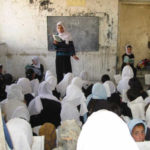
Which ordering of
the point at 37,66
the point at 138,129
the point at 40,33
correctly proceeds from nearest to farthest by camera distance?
1. the point at 138,129
2. the point at 37,66
3. the point at 40,33

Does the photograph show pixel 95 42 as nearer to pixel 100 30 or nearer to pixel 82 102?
pixel 100 30

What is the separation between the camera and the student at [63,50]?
5699 mm

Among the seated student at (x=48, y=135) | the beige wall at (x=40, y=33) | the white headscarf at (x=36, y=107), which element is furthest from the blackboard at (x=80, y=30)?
the seated student at (x=48, y=135)

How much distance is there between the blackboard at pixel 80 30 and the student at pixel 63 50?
0.47 m

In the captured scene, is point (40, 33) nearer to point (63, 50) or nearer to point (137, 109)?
point (63, 50)

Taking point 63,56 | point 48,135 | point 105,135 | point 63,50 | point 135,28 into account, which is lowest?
point 48,135

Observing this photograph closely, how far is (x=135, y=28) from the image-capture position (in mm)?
7262

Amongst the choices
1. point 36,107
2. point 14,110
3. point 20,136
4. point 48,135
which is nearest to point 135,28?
point 36,107

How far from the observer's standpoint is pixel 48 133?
2.31 m

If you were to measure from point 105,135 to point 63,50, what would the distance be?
15.4ft

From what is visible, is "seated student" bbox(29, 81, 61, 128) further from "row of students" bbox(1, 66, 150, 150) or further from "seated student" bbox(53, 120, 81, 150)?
"seated student" bbox(53, 120, 81, 150)

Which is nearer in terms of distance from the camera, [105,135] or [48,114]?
[105,135]

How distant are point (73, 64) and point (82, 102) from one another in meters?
3.46

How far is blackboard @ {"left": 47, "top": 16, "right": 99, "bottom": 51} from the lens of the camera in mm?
6301
